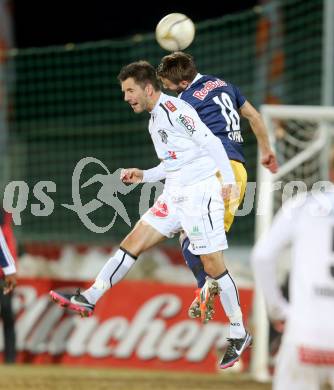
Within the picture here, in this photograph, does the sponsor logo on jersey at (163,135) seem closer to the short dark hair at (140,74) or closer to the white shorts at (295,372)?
the short dark hair at (140,74)

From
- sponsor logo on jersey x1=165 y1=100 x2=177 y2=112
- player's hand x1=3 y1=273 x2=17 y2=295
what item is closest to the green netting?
player's hand x1=3 y1=273 x2=17 y2=295

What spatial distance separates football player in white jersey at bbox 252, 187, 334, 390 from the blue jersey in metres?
2.51

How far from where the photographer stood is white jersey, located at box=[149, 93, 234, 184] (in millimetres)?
7766

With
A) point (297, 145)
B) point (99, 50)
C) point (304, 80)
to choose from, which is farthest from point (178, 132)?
point (99, 50)

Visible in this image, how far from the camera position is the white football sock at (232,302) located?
27.2ft

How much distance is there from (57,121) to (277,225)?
13.8m

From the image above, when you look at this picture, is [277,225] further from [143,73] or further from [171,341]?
[171,341]

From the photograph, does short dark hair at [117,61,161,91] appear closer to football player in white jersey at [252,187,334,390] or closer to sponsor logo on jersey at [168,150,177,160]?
sponsor logo on jersey at [168,150,177,160]

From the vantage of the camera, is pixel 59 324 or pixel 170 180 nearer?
pixel 170 180

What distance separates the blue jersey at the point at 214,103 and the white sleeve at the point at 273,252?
247 centimetres

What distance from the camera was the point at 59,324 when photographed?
46.0 ft

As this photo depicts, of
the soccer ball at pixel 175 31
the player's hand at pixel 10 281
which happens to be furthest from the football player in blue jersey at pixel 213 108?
the player's hand at pixel 10 281

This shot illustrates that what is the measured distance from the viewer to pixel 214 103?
8.03 metres

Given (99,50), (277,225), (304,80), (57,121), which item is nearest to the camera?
(277,225)
